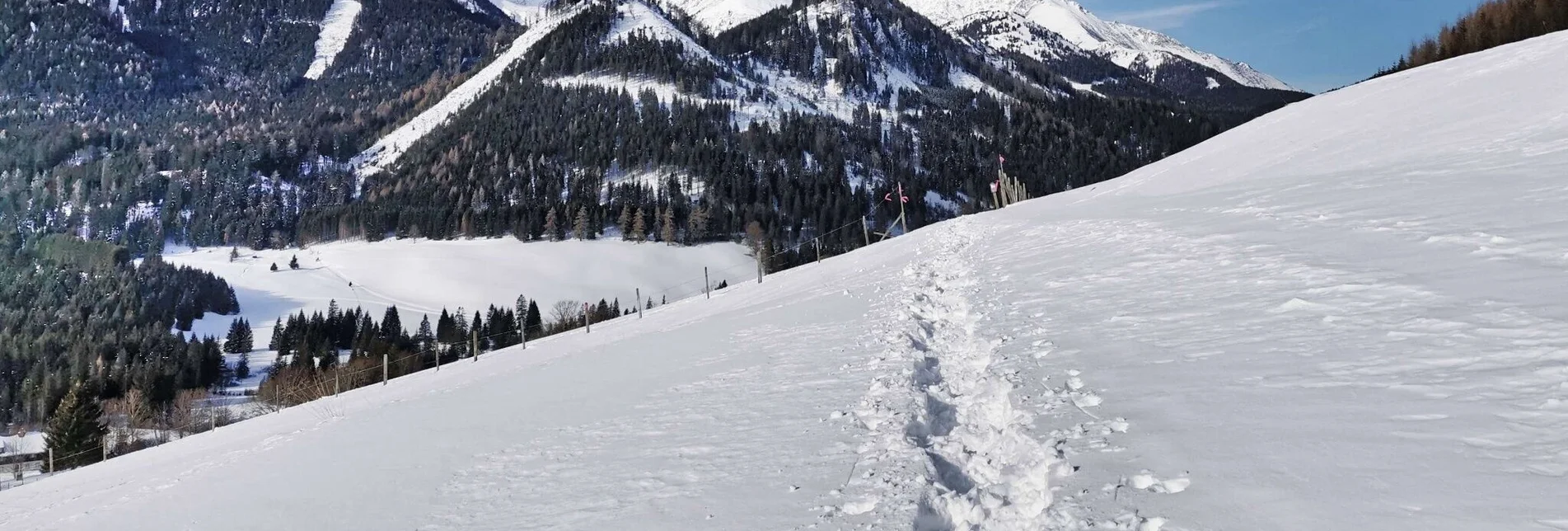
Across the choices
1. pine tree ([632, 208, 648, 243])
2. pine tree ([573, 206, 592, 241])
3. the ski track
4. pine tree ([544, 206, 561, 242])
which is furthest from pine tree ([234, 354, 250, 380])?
the ski track

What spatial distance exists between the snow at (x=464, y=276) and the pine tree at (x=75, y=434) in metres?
57.3

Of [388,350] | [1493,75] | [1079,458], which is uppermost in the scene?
[1493,75]

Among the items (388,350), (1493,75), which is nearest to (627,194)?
(388,350)

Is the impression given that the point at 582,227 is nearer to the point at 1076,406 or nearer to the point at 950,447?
the point at 950,447

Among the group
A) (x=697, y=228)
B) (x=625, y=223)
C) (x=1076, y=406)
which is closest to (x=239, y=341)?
(x=625, y=223)

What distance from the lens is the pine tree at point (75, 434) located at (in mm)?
70500

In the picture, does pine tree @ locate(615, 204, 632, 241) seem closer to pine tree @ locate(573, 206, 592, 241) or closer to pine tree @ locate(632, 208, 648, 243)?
pine tree @ locate(632, 208, 648, 243)

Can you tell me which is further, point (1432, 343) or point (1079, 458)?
point (1432, 343)

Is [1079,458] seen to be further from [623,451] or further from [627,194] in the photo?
[627,194]

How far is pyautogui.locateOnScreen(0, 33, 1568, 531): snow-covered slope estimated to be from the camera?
5.49m

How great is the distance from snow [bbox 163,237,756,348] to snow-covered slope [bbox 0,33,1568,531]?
122 metres

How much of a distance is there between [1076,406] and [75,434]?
314ft

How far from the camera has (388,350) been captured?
362ft

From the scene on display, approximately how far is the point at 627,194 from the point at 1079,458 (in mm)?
197206
